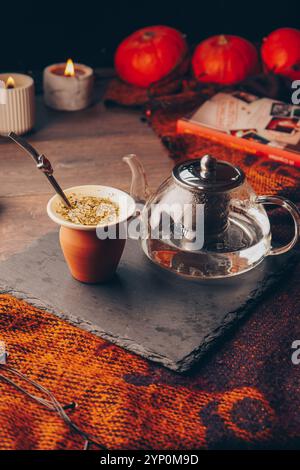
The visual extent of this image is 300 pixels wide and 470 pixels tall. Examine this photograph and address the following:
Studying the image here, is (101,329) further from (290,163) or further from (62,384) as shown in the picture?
(290,163)

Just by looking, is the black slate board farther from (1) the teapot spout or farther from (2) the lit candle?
(2) the lit candle

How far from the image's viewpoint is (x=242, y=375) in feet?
2.51

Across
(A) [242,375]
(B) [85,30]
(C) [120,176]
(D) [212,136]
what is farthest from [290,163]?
(B) [85,30]

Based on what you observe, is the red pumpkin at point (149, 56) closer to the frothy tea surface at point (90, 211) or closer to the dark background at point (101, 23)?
the dark background at point (101, 23)

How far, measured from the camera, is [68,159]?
127cm

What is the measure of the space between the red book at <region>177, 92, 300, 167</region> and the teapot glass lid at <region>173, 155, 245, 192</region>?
420 millimetres

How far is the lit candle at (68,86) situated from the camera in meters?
1.45

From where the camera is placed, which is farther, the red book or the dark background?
the dark background

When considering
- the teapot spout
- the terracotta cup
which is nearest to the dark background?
the teapot spout

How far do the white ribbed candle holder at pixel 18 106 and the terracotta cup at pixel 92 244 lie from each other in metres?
0.47

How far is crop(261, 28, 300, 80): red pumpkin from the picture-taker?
1.58 m

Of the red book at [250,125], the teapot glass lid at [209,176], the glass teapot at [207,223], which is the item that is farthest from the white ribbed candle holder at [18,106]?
the teapot glass lid at [209,176]

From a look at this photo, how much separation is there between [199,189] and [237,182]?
0.05 m
